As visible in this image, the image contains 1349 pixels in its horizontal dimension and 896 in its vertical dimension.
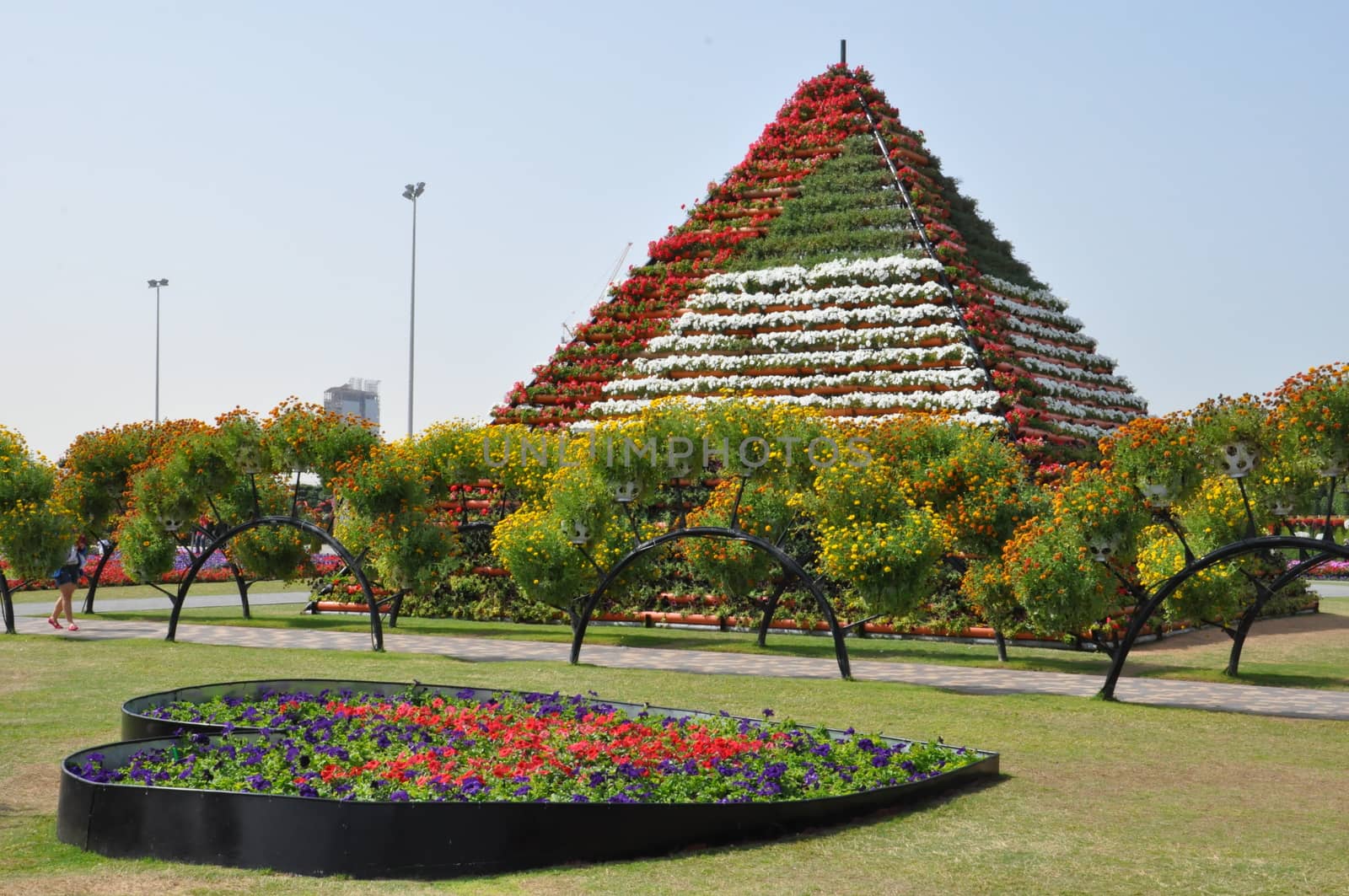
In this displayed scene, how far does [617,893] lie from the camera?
25.0ft

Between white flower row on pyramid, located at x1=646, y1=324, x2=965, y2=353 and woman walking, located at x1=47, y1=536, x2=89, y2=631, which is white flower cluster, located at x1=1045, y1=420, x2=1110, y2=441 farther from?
woman walking, located at x1=47, y1=536, x2=89, y2=631

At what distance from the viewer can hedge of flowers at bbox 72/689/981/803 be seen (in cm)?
905

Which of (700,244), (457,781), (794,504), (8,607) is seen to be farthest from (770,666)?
(700,244)

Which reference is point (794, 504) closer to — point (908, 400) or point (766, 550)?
point (766, 550)

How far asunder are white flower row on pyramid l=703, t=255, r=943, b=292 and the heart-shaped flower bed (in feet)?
76.8

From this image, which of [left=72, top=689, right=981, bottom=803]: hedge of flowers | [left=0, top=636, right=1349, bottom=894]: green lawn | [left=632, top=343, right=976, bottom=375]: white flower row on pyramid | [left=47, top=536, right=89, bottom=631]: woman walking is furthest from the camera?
[left=632, top=343, right=976, bottom=375]: white flower row on pyramid

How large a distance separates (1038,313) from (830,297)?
707 centimetres

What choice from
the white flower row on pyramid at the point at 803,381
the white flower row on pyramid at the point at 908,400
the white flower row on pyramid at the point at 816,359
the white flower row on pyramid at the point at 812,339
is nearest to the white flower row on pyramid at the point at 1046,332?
the white flower row on pyramid at the point at 812,339

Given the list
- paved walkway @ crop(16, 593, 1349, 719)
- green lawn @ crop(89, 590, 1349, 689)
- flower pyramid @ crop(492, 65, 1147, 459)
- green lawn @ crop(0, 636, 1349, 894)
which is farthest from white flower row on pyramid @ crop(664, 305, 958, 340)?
green lawn @ crop(0, 636, 1349, 894)

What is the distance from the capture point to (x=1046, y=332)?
121 feet

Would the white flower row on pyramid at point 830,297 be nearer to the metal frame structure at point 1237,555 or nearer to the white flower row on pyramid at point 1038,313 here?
the white flower row on pyramid at point 1038,313

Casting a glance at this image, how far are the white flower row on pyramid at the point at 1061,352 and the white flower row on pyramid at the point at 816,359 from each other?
279 cm

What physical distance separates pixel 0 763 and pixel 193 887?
16.3 ft

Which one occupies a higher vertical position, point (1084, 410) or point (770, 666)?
point (1084, 410)
